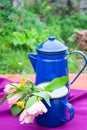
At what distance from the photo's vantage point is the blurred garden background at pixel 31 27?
3568mm

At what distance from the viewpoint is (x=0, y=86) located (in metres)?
1.28

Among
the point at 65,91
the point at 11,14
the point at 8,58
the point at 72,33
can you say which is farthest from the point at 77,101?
the point at 72,33

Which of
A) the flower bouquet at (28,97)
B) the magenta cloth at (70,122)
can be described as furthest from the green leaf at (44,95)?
the magenta cloth at (70,122)

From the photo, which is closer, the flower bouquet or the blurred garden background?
the flower bouquet

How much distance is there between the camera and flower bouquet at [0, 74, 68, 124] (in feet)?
2.99

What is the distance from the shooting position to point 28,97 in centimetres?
94

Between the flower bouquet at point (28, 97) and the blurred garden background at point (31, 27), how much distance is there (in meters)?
1.88

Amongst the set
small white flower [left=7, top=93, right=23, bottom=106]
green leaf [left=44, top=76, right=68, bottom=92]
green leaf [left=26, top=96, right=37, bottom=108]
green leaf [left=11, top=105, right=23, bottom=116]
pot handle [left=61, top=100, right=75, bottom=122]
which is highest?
green leaf [left=44, top=76, right=68, bottom=92]

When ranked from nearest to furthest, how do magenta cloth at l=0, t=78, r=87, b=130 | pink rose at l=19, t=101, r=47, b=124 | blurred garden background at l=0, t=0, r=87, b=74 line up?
pink rose at l=19, t=101, r=47, b=124
magenta cloth at l=0, t=78, r=87, b=130
blurred garden background at l=0, t=0, r=87, b=74

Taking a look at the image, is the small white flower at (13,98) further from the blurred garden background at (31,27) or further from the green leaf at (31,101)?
the blurred garden background at (31,27)

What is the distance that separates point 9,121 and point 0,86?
0.85ft

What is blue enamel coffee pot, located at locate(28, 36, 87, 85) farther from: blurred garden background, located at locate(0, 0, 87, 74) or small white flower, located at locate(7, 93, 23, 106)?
blurred garden background, located at locate(0, 0, 87, 74)

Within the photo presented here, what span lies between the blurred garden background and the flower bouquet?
6.17 feet

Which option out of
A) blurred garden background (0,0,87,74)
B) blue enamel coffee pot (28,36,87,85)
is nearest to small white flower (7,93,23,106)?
blue enamel coffee pot (28,36,87,85)
